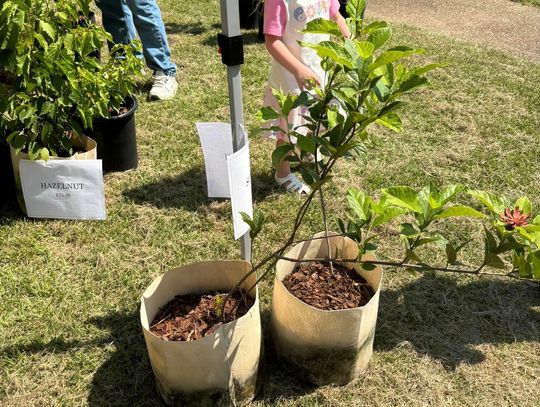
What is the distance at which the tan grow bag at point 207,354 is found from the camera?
1509 mm

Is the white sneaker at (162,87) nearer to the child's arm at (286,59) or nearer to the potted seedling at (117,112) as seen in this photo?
the potted seedling at (117,112)

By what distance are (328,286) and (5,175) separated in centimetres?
166

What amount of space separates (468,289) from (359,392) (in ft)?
2.44

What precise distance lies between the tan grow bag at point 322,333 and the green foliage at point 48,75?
116 centimetres

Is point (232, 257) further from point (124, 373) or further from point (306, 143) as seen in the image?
point (306, 143)

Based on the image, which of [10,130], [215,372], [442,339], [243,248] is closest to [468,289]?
[442,339]

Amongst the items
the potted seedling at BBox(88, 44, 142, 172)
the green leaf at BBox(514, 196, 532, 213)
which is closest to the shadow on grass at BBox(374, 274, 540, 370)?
the green leaf at BBox(514, 196, 532, 213)

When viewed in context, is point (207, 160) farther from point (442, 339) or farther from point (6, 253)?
point (442, 339)

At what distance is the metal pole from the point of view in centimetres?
139

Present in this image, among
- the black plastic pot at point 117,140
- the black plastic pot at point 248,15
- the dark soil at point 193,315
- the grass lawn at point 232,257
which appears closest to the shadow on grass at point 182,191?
the grass lawn at point 232,257

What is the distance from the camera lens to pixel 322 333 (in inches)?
64.3

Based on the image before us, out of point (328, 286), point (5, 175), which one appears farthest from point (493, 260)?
point (5, 175)

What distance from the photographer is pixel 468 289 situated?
7.31ft

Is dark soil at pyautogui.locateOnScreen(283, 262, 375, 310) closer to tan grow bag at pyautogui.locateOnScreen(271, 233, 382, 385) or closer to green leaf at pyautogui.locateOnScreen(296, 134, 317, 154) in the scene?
tan grow bag at pyautogui.locateOnScreen(271, 233, 382, 385)
